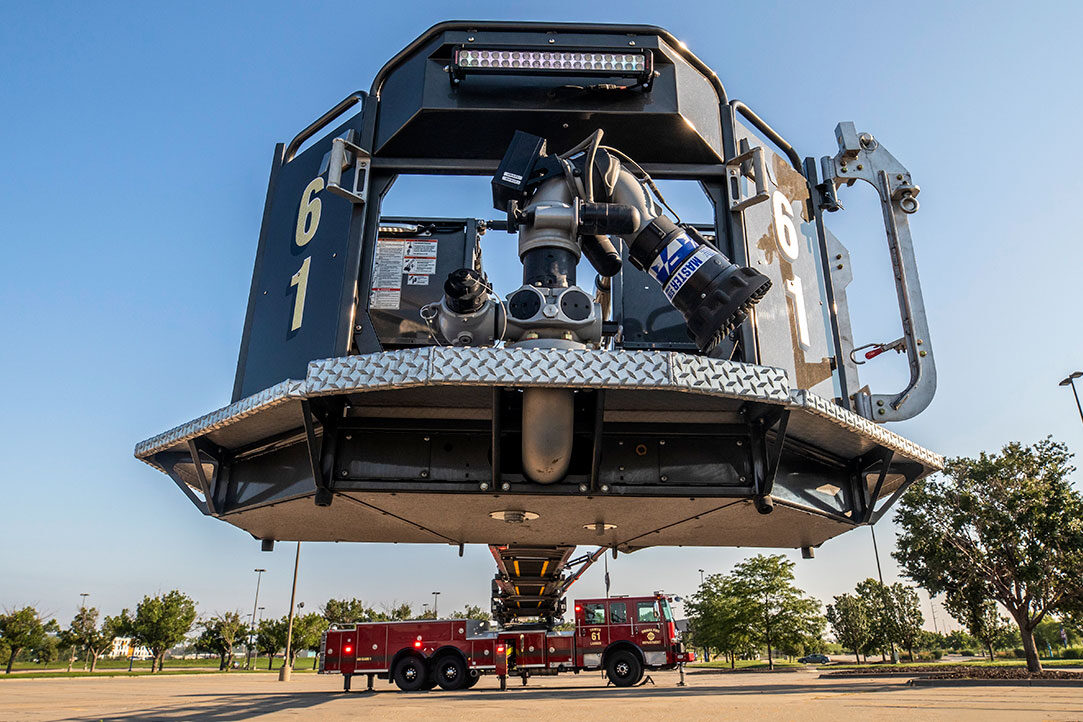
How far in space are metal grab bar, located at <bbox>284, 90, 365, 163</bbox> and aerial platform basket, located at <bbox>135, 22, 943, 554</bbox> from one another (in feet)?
0.09

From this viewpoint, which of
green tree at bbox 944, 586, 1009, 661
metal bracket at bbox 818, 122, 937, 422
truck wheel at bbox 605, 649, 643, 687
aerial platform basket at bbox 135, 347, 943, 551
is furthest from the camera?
green tree at bbox 944, 586, 1009, 661

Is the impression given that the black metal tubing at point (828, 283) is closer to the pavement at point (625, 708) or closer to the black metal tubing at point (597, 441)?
the black metal tubing at point (597, 441)

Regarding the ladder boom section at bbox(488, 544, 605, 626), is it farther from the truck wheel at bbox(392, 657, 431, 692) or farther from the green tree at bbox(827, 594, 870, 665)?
the green tree at bbox(827, 594, 870, 665)

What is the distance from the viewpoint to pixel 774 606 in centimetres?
4053

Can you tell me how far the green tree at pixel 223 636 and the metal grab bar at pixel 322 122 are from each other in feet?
186

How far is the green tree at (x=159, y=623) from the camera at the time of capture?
1789 inches

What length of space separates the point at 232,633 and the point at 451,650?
4430cm

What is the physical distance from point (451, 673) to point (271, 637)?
4191 cm

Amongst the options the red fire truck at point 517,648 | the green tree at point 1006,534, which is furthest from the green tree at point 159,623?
the green tree at point 1006,534

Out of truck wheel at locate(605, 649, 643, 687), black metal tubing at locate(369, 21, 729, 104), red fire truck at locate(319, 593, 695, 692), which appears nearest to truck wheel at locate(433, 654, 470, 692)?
red fire truck at locate(319, 593, 695, 692)

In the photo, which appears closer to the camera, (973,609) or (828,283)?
(828,283)

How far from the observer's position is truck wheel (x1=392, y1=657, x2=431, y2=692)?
18906 millimetres

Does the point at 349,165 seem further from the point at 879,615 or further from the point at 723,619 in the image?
the point at 879,615

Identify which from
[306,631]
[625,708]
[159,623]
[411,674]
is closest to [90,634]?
[159,623]
